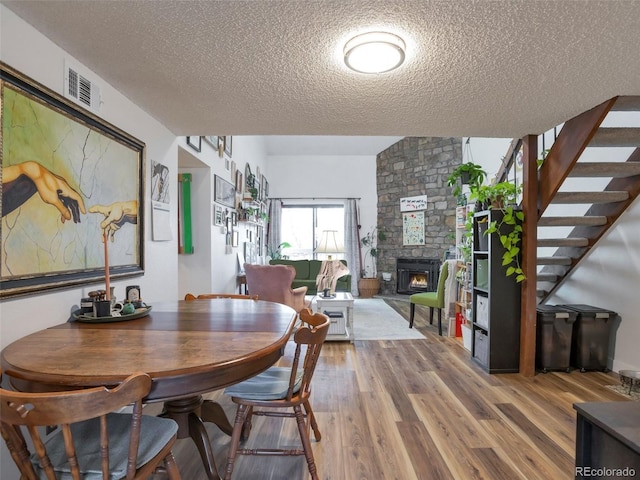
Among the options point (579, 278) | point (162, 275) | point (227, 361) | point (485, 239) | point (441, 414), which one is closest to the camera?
point (227, 361)

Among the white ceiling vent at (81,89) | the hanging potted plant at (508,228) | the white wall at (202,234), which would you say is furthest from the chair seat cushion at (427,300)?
the white ceiling vent at (81,89)

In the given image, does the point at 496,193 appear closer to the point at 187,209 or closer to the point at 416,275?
the point at 187,209

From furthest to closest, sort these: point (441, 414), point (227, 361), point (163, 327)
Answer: point (441, 414)
point (163, 327)
point (227, 361)

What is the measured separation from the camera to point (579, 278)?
3.59 m

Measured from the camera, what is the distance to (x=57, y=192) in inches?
61.6

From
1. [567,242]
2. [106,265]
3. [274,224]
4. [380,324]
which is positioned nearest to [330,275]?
[380,324]

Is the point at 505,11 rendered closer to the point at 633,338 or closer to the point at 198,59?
the point at 198,59

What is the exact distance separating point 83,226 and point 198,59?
3.40 feet

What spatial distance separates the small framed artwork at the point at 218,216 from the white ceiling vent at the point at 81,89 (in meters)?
2.14

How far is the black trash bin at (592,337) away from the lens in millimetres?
3072

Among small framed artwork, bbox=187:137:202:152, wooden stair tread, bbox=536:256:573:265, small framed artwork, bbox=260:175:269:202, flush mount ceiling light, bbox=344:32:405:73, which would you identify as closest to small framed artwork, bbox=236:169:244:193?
small framed artwork, bbox=187:137:202:152

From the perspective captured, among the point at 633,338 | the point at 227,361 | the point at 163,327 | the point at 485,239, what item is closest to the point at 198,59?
the point at 163,327

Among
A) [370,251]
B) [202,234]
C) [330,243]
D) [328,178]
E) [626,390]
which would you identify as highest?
[328,178]

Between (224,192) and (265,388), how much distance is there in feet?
10.4
